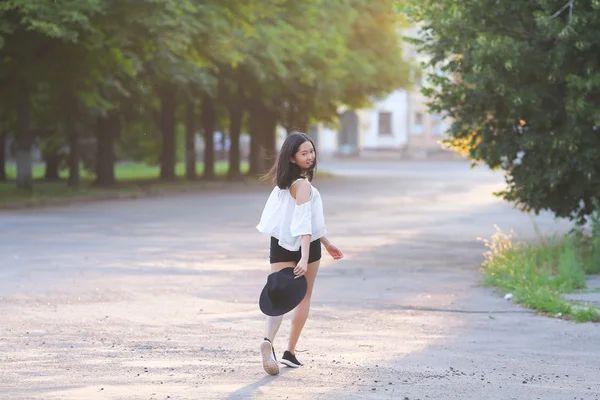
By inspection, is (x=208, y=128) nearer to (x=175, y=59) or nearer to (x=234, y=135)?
(x=234, y=135)

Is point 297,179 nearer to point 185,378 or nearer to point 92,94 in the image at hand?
point 185,378

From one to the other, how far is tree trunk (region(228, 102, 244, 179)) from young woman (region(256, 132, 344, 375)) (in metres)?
40.4

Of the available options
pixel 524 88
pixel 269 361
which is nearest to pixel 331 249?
pixel 269 361

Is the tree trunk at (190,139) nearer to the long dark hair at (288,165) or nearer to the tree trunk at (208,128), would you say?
the tree trunk at (208,128)

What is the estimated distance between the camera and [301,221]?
8.09 metres

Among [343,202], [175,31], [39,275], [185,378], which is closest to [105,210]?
[175,31]

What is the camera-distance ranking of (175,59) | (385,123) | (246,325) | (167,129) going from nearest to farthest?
(246,325) < (175,59) < (167,129) < (385,123)

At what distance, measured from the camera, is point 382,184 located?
47.1 meters

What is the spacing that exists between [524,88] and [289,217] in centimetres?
798

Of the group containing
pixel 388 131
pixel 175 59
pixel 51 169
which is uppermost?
pixel 175 59

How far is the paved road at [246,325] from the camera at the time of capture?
7598 millimetres

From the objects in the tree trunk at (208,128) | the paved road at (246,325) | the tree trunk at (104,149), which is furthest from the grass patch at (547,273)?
the tree trunk at (208,128)

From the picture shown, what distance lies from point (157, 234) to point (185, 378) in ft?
43.8

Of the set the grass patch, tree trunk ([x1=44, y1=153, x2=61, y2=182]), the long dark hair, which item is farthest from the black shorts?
tree trunk ([x1=44, y1=153, x2=61, y2=182])
